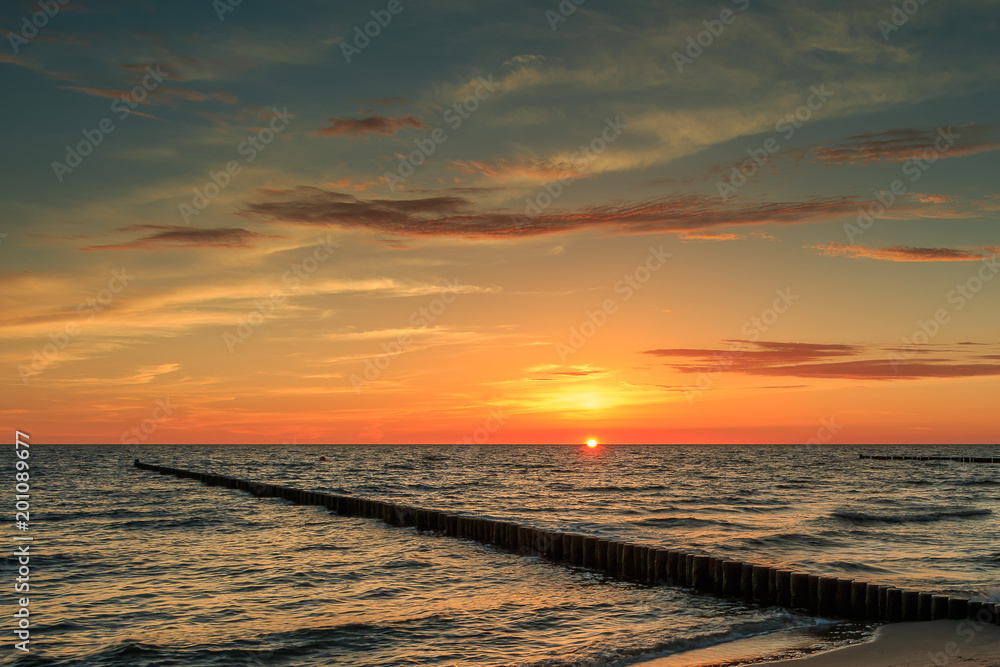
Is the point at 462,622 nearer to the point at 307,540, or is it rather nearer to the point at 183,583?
the point at 183,583

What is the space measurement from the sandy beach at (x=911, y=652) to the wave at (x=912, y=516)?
73.2 feet

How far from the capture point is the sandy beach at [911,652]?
36.4 feet

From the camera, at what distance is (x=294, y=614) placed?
1494 centimetres

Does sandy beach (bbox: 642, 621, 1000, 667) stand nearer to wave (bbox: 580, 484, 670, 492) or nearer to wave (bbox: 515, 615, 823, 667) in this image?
wave (bbox: 515, 615, 823, 667)

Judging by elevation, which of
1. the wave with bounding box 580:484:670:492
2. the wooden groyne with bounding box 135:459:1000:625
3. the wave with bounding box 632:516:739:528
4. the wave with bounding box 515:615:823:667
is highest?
the wooden groyne with bounding box 135:459:1000:625

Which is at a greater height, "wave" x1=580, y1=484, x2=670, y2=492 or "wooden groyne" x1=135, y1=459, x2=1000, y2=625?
"wooden groyne" x1=135, y1=459, x2=1000, y2=625

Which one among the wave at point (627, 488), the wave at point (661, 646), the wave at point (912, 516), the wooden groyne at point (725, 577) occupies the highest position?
the wooden groyne at point (725, 577)

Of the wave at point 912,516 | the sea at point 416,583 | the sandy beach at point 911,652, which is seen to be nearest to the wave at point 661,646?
the sea at point 416,583

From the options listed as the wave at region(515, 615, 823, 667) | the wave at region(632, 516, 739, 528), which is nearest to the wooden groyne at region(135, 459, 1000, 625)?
the wave at region(515, 615, 823, 667)

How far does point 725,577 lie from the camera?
677 inches

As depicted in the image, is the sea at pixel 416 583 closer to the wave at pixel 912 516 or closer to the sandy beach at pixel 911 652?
the wave at pixel 912 516

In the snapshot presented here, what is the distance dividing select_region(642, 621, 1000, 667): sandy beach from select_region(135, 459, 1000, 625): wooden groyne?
2.02 ft

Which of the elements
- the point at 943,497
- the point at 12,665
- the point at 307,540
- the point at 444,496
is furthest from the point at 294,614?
the point at 943,497

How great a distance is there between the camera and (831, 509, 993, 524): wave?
33.8 m
